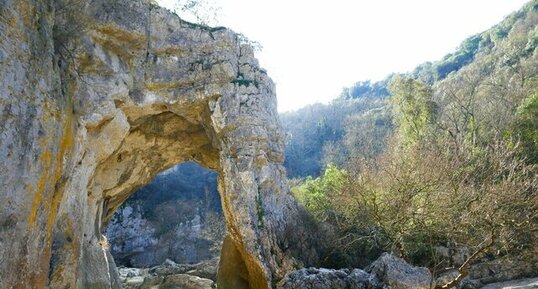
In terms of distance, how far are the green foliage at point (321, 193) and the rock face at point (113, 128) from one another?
230 cm

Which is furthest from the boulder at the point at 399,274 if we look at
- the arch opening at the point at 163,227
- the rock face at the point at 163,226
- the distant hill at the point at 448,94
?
the rock face at the point at 163,226

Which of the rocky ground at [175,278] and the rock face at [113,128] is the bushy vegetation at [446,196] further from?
the rocky ground at [175,278]

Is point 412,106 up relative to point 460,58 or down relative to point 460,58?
down

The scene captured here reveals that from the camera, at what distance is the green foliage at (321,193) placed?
53.8ft

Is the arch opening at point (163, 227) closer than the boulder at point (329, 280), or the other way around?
the boulder at point (329, 280)

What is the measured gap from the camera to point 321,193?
18.3m

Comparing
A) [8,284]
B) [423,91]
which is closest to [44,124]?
[8,284]

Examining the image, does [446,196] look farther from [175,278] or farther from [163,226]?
[163,226]

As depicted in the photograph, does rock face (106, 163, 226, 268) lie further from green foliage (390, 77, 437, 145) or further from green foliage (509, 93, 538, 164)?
green foliage (509, 93, 538, 164)

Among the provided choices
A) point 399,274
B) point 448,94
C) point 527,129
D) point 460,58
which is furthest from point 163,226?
point 460,58

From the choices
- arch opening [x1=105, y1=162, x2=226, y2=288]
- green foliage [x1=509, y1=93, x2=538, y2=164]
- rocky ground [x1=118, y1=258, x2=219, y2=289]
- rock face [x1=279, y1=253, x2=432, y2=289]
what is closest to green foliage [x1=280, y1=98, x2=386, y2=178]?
arch opening [x1=105, y1=162, x2=226, y2=288]

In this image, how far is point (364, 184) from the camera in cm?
1402

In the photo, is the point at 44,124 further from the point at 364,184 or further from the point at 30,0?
the point at 364,184

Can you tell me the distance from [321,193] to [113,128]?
32.2ft
